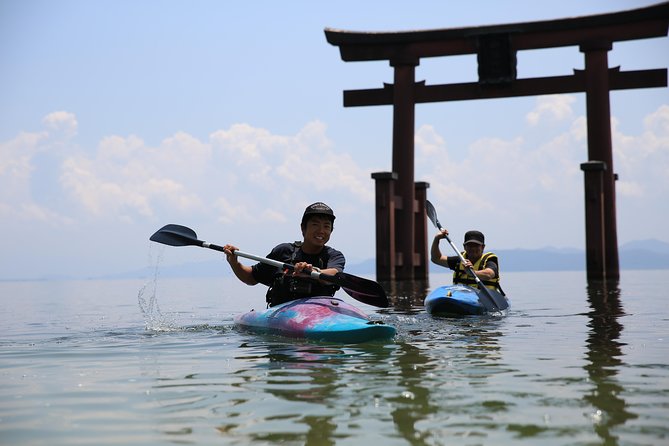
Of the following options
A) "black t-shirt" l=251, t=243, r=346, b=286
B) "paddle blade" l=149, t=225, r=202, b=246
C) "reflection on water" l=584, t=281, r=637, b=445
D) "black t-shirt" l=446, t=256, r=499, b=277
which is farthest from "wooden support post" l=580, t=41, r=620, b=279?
"black t-shirt" l=251, t=243, r=346, b=286

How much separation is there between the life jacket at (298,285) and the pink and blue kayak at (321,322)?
0.45ft

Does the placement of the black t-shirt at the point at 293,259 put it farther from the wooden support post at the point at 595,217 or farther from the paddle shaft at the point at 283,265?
the wooden support post at the point at 595,217

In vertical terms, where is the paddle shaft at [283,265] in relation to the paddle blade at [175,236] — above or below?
below

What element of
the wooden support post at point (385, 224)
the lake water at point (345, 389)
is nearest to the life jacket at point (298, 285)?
the lake water at point (345, 389)

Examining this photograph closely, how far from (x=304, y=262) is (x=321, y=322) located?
2.09 feet

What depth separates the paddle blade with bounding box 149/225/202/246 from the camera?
8.25 m

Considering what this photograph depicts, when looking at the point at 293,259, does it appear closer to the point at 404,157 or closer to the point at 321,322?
the point at 321,322

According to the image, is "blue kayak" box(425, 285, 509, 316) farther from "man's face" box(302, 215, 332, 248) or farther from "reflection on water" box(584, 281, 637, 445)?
"man's face" box(302, 215, 332, 248)

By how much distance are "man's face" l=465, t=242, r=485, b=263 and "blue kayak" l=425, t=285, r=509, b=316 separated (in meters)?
0.59

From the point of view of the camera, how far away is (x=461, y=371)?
479 cm

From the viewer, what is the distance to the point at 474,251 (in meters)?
9.92

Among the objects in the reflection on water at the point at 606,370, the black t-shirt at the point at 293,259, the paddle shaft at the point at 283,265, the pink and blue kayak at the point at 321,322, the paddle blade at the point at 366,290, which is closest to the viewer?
the reflection on water at the point at 606,370

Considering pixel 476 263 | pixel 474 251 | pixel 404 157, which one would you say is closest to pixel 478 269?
pixel 476 263

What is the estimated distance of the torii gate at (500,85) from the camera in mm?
17312
